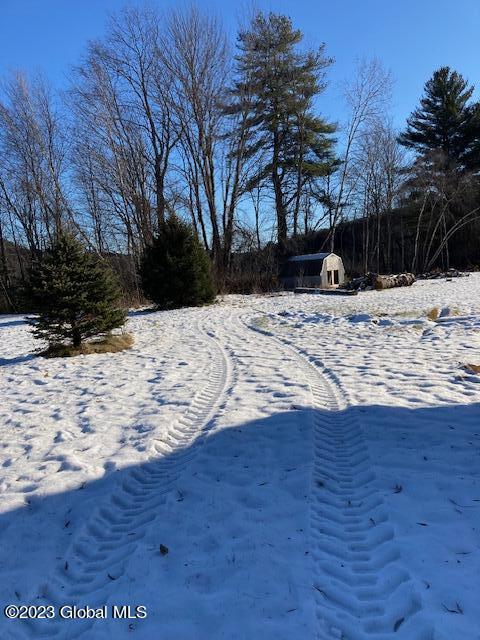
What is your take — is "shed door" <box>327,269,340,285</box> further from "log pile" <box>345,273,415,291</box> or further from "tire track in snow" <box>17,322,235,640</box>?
"tire track in snow" <box>17,322,235,640</box>

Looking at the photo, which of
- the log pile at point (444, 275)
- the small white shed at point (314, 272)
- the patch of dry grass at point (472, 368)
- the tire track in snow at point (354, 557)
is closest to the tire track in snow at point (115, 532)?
the tire track in snow at point (354, 557)

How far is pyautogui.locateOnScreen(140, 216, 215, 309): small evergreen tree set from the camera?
18.2 m

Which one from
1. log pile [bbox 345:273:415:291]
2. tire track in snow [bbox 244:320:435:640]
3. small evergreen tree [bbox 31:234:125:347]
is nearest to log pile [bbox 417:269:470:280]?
log pile [bbox 345:273:415:291]

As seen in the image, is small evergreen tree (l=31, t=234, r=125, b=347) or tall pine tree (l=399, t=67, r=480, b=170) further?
tall pine tree (l=399, t=67, r=480, b=170)

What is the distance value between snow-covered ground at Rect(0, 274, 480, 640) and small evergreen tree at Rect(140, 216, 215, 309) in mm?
11536

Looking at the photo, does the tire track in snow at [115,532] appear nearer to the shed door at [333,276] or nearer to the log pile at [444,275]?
the shed door at [333,276]

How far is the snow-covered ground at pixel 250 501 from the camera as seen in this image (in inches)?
86.8

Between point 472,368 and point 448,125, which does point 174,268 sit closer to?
point 472,368

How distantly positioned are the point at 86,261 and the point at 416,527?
794cm

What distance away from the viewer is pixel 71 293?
873 cm

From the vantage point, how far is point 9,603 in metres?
2.39

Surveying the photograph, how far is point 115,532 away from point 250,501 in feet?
3.09

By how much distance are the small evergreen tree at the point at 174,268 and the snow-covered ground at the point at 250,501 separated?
1154cm

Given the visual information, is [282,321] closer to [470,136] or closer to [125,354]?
[125,354]
